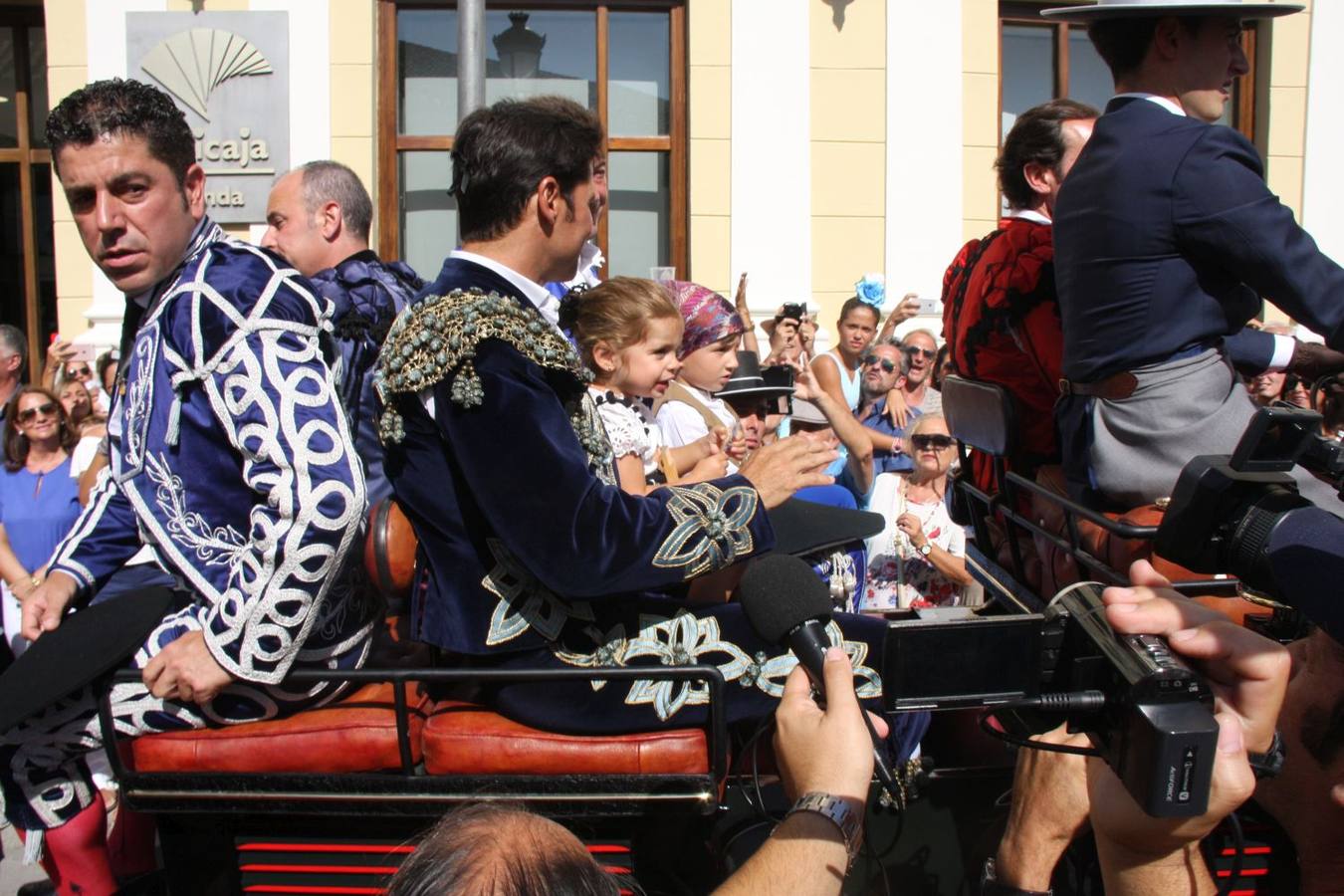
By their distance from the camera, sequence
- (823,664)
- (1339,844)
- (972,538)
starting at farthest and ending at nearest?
(972,538), (1339,844), (823,664)

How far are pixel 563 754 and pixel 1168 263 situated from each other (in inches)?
58.9

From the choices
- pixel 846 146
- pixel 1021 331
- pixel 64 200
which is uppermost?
pixel 846 146

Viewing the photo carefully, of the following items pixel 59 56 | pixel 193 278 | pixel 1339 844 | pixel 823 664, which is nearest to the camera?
pixel 823 664

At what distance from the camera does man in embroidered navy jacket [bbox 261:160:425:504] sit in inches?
146

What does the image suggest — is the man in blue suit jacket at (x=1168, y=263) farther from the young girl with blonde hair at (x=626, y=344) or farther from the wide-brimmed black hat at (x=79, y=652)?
the wide-brimmed black hat at (x=79, y=652)

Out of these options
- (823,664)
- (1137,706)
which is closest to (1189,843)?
(1137,706)

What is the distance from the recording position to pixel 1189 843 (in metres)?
1.93

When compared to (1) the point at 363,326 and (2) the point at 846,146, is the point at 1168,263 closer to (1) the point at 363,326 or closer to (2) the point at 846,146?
(1) the point at 363,326

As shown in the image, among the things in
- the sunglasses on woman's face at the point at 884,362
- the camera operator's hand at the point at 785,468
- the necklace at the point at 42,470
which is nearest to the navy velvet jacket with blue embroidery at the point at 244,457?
the camera operator's hand at the point at 785,468

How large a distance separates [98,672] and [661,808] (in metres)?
1.11

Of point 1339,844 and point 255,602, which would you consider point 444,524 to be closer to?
point 255,602

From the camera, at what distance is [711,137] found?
27.1ft

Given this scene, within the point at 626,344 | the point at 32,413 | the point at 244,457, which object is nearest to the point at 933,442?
the point at 626,344

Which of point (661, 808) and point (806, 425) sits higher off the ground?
point (806, 425)
